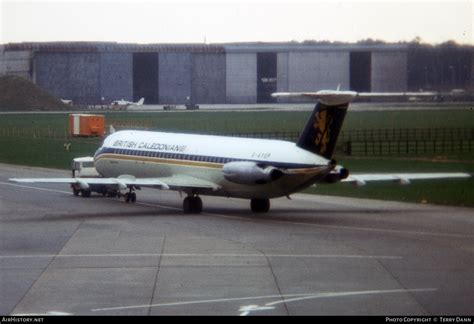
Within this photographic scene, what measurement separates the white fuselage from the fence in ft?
90.0

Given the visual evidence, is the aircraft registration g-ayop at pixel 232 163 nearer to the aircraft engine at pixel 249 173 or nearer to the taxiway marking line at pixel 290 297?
the aircraft engine at pixel 249 173

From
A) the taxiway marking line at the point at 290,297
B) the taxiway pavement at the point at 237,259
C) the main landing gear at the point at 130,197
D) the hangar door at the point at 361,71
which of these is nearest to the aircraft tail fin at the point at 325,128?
the taxiway pavement at the point at 237,259

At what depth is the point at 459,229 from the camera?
37.3 metres

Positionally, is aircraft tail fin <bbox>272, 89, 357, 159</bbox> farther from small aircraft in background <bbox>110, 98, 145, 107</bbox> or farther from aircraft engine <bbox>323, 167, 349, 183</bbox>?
small aircraft in background <bbox>110, 98, 145, 107</bbox>

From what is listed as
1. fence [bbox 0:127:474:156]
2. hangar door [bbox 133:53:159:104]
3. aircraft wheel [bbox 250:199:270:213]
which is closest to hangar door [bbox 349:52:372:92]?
fence [bbox 0:127:474:156]

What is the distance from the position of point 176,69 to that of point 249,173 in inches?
3672

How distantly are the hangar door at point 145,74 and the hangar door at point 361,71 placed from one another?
5439 centimetres

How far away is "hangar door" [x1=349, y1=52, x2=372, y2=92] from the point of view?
7381 centimetres

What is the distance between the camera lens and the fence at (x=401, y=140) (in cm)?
7450

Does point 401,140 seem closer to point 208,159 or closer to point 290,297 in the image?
point 208,159

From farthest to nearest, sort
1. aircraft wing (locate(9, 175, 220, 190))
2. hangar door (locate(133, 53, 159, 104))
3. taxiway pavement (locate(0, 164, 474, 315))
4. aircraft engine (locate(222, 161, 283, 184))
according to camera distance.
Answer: hangar door (locate(133, 53, 159, 104))
aircraft wing (locate(9, 175, 220, 190))
aircraft engine (locate(222, 161, 283, 184))
taxiway pavement (locate(0, 164, 474, 315))

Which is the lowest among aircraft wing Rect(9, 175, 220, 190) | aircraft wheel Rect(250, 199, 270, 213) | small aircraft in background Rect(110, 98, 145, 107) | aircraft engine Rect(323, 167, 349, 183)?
aircraft wheel Rect(250, 199, 270, 213)

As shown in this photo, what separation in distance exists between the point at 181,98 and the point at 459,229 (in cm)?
10062

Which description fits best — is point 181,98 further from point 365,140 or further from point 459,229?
point 459,229
